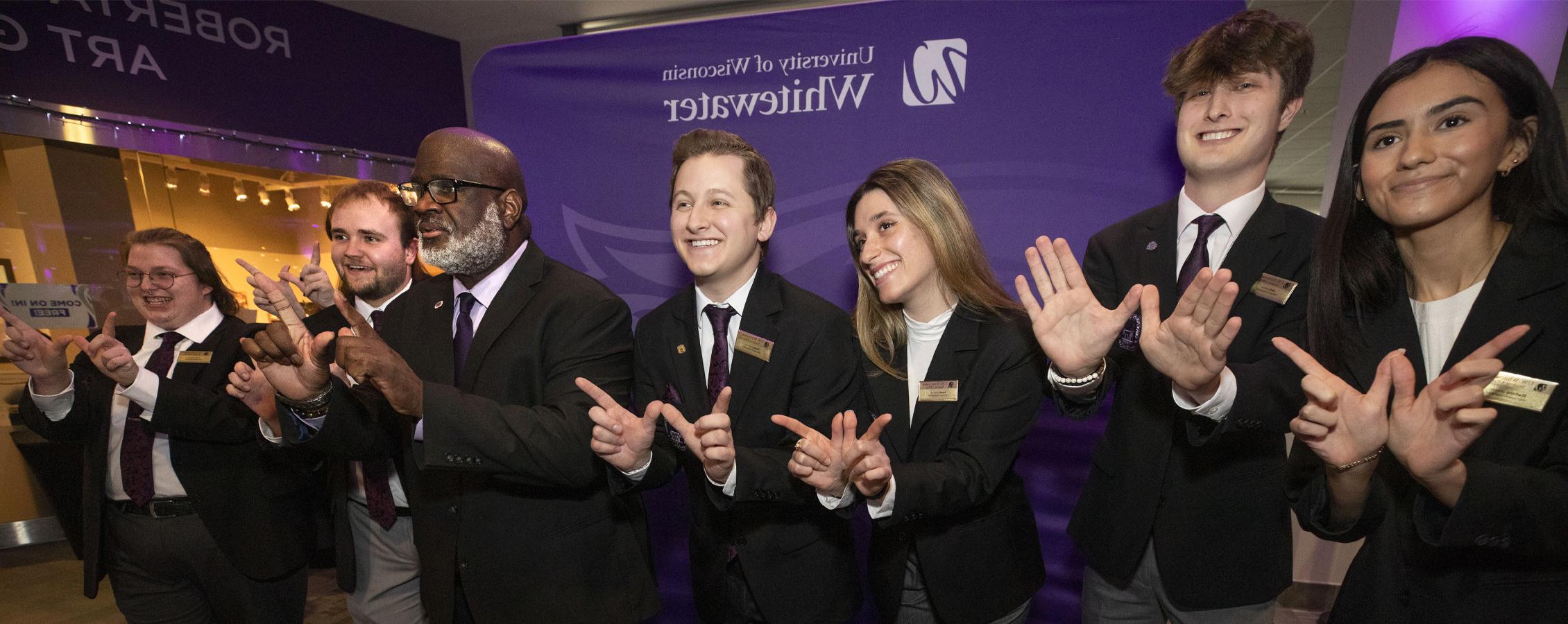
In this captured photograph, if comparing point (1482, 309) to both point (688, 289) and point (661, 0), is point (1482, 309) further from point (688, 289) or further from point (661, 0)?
point (661, 0)

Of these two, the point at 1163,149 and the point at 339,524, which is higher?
the point at 1163,149

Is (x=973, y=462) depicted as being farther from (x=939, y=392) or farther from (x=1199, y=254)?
(x=1199, y=254)

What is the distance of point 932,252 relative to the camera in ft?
7.00

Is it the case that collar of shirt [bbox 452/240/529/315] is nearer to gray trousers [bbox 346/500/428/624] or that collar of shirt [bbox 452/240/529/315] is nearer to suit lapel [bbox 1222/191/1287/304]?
gray trousers [bbox 346/500/428/624]

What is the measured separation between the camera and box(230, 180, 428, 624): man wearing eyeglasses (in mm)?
2525

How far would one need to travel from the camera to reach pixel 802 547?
204cm

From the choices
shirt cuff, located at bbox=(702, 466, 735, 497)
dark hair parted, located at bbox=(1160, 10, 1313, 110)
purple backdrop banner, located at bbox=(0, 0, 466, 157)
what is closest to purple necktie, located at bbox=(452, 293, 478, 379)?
shirt cuff, located at bbox=(702, 466, 735, 497)

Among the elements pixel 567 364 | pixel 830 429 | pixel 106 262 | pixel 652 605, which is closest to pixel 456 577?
pixel 652 605

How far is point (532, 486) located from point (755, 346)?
759mm

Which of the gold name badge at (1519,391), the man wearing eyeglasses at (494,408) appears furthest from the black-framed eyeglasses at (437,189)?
the gold name badge at (1519,391)

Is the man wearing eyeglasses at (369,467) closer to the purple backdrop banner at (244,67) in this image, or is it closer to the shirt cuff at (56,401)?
the shirt cuff at (56,401)

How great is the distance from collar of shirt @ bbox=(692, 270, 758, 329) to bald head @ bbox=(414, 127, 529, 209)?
0.72 metres

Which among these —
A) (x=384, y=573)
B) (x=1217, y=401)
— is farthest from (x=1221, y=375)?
(x=384, y=573)

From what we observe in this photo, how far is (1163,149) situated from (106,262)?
A: 648 cm
